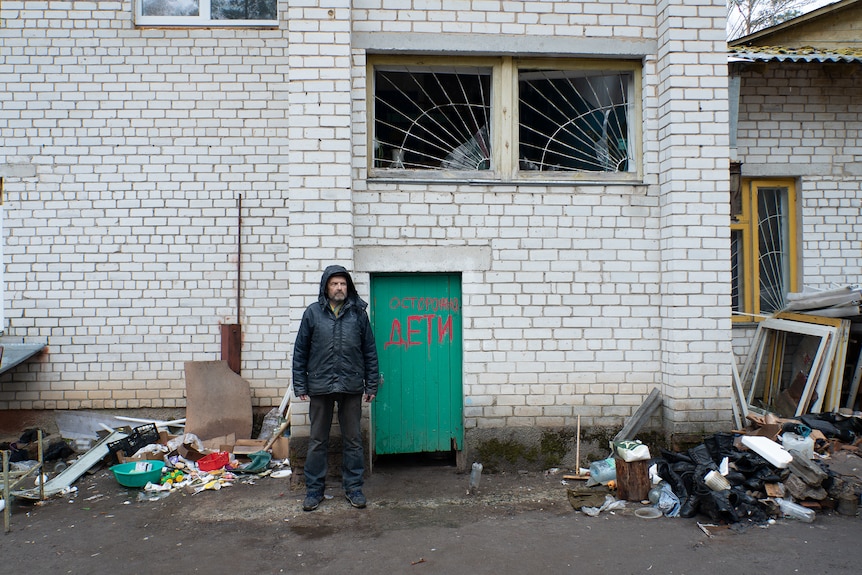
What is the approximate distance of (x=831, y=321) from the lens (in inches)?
257

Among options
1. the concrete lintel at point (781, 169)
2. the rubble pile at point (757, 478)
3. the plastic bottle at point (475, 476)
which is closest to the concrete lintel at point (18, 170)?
the plastic bottle at point (475, 476)

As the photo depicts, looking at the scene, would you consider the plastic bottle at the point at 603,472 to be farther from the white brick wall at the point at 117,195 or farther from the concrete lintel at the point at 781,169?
the white brick wall at the point at 117,195

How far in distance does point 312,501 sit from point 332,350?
1.20 m

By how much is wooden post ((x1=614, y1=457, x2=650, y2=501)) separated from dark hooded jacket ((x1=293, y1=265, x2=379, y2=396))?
6.89ft

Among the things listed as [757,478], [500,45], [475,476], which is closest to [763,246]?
[757,478]

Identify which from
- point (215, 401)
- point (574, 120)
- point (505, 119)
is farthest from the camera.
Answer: point (215, 401)

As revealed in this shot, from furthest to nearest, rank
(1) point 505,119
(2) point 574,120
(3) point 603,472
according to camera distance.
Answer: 1. (2) point 574,120
2. (1) point 505,119
3. (3) point 603,472

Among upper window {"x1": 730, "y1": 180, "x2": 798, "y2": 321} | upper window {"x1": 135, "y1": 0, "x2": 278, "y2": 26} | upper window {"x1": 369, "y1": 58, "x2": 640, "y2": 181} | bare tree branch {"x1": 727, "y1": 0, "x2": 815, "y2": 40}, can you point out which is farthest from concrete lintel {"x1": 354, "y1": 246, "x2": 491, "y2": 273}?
bare tree branch {"x1": 727, "y1": 0, "x2": 815, "y2": 40}

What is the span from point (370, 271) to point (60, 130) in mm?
3943

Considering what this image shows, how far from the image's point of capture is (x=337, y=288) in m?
4.98

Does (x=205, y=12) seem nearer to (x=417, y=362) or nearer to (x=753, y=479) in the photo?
(x=417, y=362)

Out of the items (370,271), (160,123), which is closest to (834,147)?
(370,271)

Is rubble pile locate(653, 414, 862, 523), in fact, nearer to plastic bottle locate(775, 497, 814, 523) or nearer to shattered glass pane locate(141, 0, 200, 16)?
plastic bottle locate(775, 497, 814, 523)

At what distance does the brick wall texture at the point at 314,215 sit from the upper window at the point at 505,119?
206 millimetres
